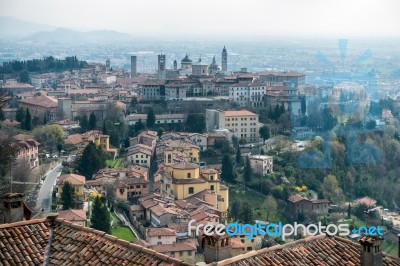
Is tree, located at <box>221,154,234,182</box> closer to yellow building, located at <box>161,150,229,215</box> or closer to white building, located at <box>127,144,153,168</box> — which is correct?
yellow building, located at <box>161,150,229,215</box>

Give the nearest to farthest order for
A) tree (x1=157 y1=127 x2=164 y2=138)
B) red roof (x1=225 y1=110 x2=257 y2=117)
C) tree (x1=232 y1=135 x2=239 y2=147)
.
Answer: tree (x1=232 y1=135 x2=239 y2=147), tree (x1=157 y1=127 x2=164 y2=138), red roof (x1=225 y1=110 x2=257 y2=117)

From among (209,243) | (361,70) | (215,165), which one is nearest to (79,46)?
(361,70)

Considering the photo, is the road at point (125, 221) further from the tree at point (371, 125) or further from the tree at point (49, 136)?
the tree at point (371, 125)

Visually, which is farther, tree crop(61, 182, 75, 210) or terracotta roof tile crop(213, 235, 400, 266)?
tree crop(61, 182, 75, 210)

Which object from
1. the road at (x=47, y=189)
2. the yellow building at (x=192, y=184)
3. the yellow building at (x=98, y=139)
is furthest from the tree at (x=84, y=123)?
the yellow building at (x=192, y=184)

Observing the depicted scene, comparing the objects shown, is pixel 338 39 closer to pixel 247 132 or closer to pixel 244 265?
Result: pixel 247 132

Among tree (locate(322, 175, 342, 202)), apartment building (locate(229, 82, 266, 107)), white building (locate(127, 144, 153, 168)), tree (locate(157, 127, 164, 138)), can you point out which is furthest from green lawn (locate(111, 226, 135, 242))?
apartment building (locate(229, 82, 266, 107))
